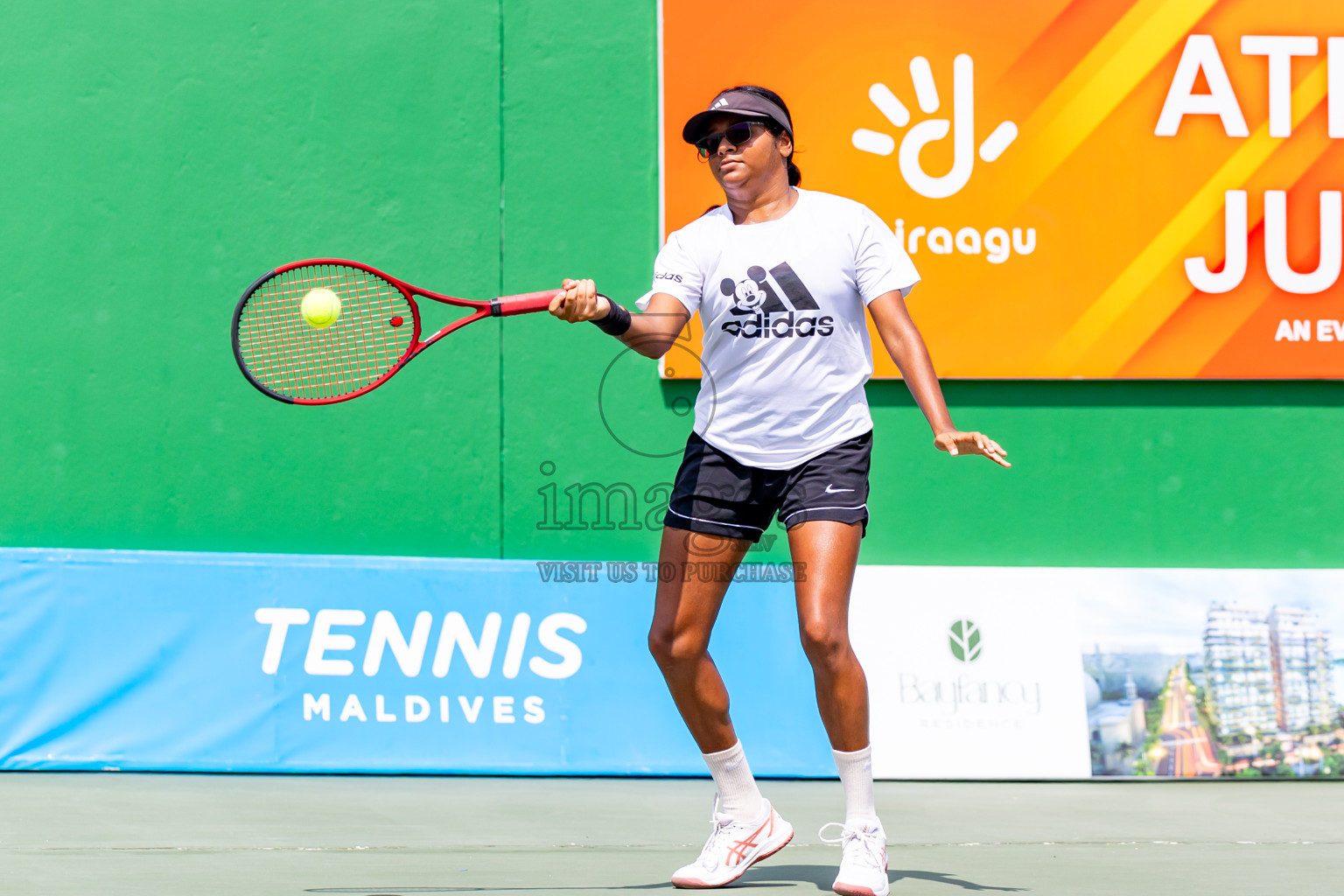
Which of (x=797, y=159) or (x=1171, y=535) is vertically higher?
(x=797, y=159)

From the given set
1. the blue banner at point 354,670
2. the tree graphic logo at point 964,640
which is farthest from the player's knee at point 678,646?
the tree graphic logo at point 964,640

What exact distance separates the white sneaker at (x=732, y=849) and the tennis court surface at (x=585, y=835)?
0.08 m

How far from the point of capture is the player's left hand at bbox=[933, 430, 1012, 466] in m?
2.97

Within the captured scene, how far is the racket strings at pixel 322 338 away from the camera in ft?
15.2

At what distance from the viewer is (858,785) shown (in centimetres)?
323

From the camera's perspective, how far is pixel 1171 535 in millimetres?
6137

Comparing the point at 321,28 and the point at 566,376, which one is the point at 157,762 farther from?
the point at 321,28

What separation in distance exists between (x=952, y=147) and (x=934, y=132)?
10 centimetres

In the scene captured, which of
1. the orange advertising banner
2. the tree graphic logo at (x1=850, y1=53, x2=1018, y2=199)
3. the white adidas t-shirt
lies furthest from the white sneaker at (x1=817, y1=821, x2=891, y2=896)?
the tree graphic logo at (x1=850, y1=53, x2=1018, y2=199)

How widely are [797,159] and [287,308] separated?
2.30 meters

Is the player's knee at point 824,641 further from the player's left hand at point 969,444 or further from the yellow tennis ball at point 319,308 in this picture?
the yellow tennis ball at point 319,308

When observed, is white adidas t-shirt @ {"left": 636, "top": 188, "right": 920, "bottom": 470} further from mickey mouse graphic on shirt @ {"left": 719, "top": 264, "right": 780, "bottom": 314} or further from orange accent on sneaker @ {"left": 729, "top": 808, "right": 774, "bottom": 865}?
orange accent on sneaker @ {"left": 729, "top": 808, "right": 774, "bottom": 865}

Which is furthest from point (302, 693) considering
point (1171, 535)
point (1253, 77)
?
point (1253, 77)

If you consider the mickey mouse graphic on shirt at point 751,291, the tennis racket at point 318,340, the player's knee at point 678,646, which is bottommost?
the player's knee at point 678,646
